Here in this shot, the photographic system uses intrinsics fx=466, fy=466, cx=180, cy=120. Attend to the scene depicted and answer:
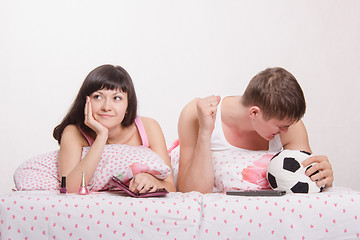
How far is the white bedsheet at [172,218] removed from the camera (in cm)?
155

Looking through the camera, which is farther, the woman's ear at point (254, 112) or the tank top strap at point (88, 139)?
the tank top strap at point (88, 139)

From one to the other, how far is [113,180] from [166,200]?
309mm

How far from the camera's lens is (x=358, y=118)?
3.96 metres

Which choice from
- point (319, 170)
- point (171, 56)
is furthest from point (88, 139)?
point (171, 56)

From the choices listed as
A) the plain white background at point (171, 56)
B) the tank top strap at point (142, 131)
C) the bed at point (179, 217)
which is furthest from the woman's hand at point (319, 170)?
the plain white background at point (171, 56)

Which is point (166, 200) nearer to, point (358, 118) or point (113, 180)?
point (113, 180)

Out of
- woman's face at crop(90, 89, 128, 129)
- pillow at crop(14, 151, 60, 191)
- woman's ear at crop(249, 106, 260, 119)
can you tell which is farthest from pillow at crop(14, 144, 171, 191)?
woman's ear at crop(249, 106, 260, 119)

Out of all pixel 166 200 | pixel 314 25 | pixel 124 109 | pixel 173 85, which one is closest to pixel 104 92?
pixel 124 109

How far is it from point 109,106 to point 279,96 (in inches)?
29.8

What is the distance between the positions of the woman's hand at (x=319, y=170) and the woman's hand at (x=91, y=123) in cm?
86

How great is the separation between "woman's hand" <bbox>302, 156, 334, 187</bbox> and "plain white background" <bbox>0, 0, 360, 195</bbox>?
193 centimetres

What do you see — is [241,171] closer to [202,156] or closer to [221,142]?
[202,156]

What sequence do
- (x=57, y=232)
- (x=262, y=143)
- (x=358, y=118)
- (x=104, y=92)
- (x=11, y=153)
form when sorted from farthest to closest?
(x=358, y=118) → (x=11, y=153) → (x=262, y=143) → (x=104, y=92) → (x=57, y=232)

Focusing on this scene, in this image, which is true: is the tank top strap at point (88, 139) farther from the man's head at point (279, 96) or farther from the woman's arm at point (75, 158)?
the man's head at point (279, 96)
